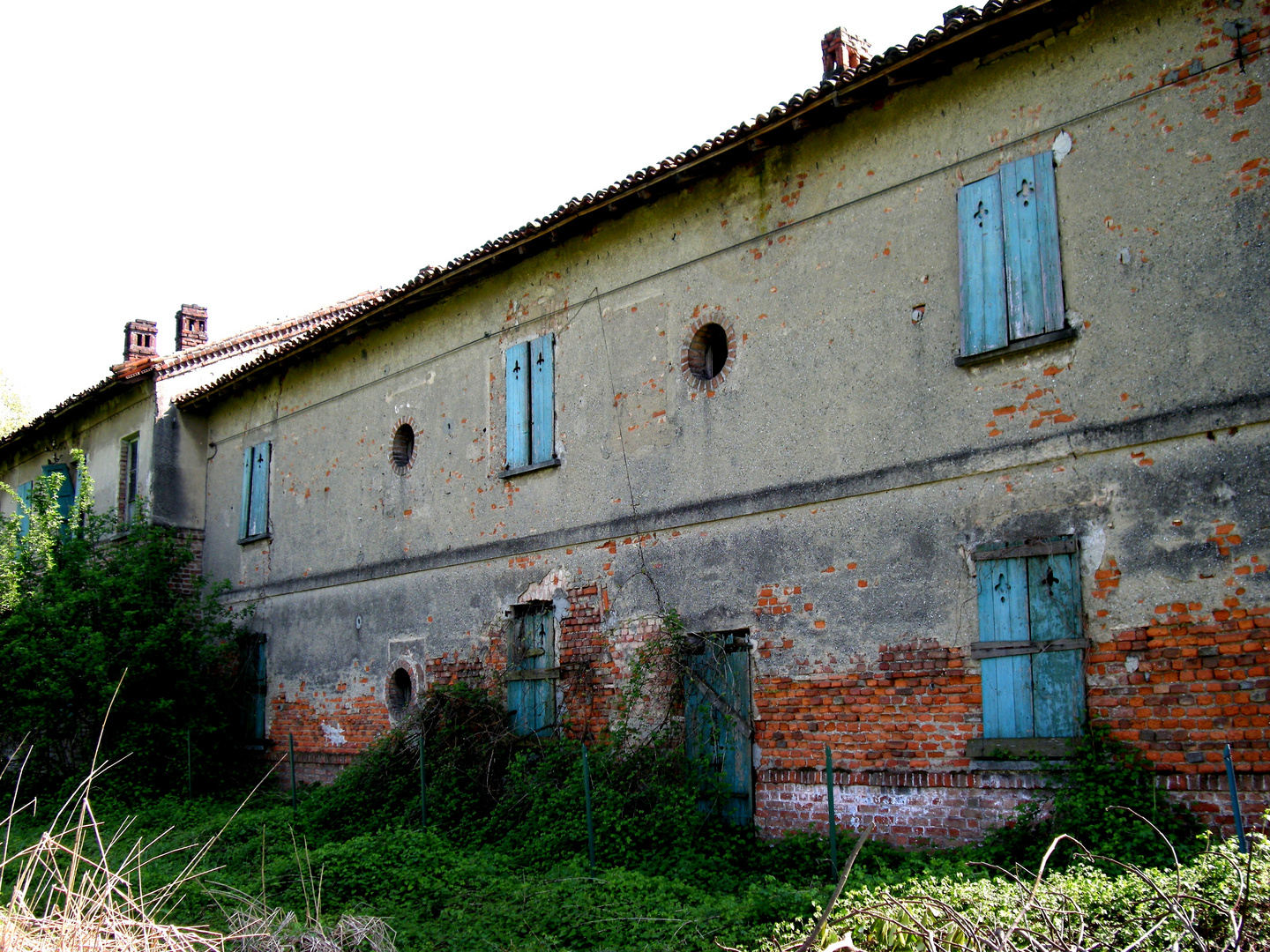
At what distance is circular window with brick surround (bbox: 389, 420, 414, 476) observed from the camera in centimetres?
1374

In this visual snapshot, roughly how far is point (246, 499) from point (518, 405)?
21.6 feet

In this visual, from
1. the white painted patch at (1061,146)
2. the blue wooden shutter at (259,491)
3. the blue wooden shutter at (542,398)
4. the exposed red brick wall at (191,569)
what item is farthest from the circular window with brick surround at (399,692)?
the white painted patch at (1061,146)

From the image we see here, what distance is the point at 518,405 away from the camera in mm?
12023

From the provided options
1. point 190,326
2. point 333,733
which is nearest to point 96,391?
point 190,326

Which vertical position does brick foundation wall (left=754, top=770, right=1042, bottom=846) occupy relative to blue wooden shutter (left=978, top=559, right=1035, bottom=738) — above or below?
below

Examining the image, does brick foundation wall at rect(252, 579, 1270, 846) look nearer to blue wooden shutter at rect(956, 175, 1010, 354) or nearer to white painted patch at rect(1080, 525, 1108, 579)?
white painted patch at rect(1080, 525, 1108, 579)

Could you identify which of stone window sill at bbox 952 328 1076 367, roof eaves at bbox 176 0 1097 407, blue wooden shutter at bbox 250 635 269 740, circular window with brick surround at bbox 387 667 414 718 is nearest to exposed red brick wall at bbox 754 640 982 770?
stone window sill at bbox 952 328 1076 367

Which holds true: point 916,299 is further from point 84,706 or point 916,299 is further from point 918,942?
point 84,706

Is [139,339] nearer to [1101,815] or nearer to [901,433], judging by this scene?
[901,433]

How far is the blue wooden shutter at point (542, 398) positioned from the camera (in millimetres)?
11578

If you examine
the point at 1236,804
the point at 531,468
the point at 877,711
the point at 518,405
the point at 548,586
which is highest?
the point at 518,405

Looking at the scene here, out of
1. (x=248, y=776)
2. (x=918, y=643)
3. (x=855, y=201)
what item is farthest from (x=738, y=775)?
(x=248, y=776)

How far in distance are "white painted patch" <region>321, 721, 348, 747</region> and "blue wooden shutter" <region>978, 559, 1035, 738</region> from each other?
29.2 feet

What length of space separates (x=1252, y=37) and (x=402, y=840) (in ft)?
29.6
